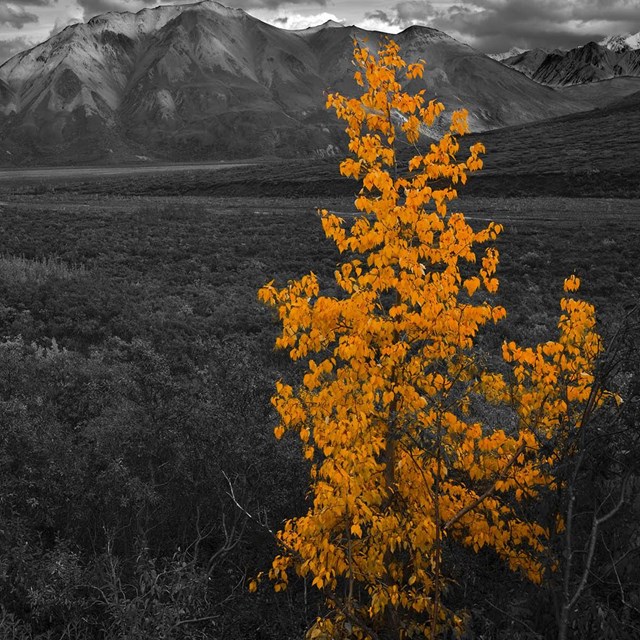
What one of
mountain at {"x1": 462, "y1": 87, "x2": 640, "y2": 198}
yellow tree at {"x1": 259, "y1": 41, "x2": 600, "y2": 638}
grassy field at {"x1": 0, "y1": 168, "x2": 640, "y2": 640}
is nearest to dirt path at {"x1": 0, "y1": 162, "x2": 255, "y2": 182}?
mountain at {"x1": 462, "y1": 87, "x2": 640, "y2": 198}

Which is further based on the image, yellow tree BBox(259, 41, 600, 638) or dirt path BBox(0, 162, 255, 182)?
dirt path BBox(0, 162, 255, 182)

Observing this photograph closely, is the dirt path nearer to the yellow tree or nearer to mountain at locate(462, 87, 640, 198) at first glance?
mountain at locate(462, 87, 640, 198)

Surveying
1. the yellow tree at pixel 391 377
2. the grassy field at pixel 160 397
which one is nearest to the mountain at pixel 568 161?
the grassy field at pixel 160 397

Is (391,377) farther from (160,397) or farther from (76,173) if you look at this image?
(76,173)

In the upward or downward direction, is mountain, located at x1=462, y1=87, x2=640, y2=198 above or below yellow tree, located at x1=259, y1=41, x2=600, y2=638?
above

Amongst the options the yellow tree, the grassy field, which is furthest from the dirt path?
the yellow tree

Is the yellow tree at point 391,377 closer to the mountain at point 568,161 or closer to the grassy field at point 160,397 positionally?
the grassy field at point 160,397

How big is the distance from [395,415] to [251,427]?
434cm

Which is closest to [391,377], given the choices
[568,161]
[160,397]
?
[160,397]

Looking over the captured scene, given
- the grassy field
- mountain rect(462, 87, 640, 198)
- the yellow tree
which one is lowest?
the grassy field

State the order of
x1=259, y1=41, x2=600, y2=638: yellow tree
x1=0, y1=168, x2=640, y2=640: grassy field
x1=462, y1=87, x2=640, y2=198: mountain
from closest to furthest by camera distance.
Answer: x1=259, y1=41, x2=600, y2=638: yellow tree < x1=0, y1=168, x2=640, y2=640: grassy field < x1=462, y1=87, x2=640, y2=198: mountain

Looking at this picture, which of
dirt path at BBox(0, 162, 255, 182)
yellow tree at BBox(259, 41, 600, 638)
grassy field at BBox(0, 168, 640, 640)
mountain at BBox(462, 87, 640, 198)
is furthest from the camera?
dirt path at BBox(0, 162, 255, 182)

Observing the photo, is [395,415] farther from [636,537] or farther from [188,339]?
[188,339]

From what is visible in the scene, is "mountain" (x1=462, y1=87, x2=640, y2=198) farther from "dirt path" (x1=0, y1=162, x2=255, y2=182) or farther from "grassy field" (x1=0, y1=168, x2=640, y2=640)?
"dirt path" (x1=0, y1=162, x2=255, y2=182)
